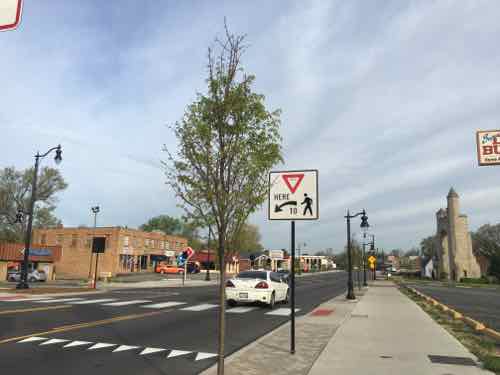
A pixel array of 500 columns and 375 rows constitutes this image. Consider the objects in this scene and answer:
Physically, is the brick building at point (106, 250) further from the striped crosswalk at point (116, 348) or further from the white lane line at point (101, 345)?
the white lane line at point (101, 345)

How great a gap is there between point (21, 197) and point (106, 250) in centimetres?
1736

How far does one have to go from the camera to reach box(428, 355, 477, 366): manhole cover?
23.5 feet

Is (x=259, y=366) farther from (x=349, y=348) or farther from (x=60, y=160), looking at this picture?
(x=60, y=160)

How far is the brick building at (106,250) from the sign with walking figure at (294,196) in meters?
49.5

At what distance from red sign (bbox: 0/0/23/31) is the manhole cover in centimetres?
786

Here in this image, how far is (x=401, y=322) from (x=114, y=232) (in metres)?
48.1

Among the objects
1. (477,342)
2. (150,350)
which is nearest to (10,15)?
(150,350)

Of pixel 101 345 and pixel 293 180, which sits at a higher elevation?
pixel 293 180

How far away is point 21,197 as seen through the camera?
6109 centimetres

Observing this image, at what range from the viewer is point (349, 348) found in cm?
832

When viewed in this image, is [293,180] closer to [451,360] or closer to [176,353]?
[176,353]

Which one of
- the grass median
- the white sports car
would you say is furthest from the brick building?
the grass median

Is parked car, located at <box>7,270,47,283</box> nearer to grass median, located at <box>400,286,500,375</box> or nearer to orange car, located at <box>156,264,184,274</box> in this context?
orange car, located at <box>156,264,184,274</box>

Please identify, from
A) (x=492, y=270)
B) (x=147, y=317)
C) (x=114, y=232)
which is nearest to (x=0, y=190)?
(x=114, y=232)
